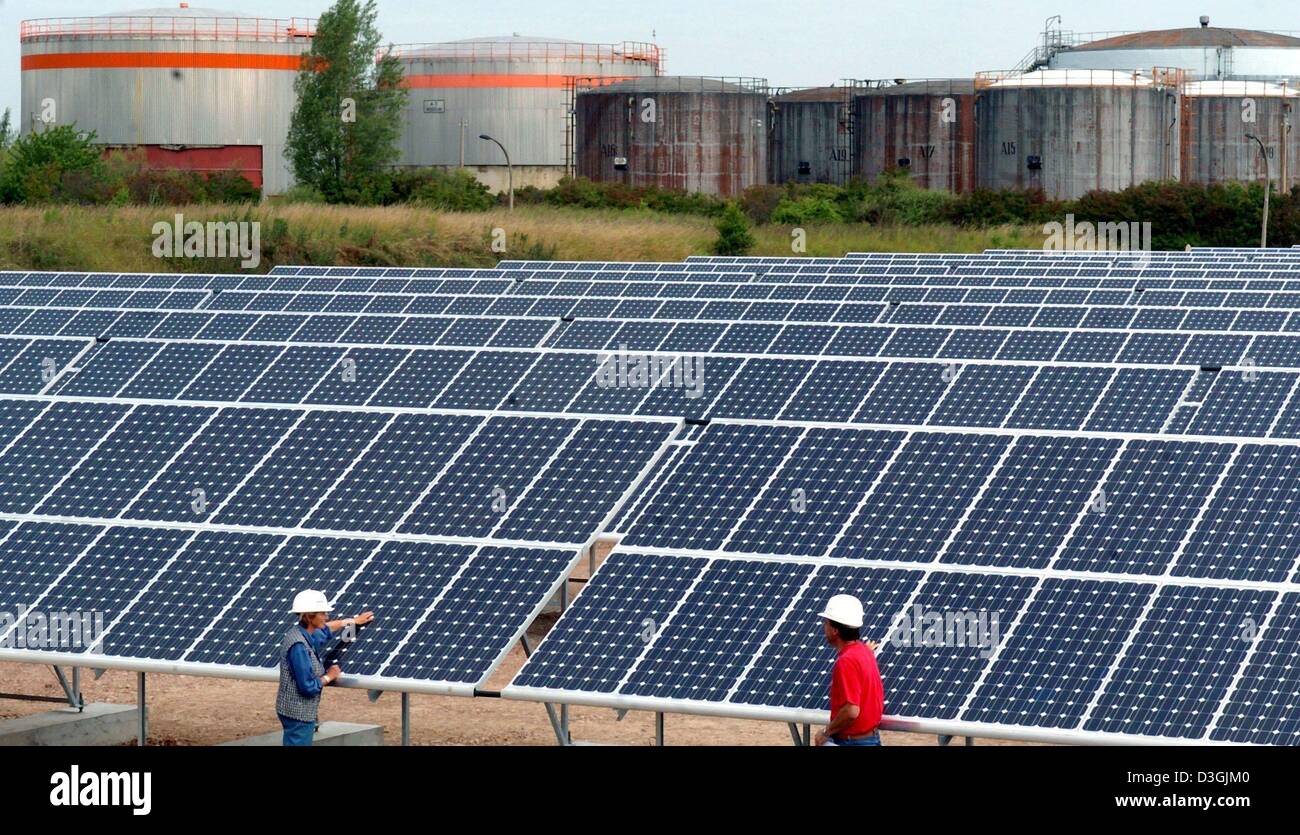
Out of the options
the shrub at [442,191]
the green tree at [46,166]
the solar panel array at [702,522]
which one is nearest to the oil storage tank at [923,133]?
the shrub at [442,191]

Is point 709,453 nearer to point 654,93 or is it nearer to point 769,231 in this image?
point 769,231

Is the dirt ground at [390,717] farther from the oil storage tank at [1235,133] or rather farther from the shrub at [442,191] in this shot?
the oil storage tank at [1235,133]

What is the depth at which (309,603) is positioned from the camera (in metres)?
13.1

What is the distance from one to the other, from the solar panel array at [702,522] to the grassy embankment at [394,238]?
36864 millimetres

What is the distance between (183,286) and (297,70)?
219 ft

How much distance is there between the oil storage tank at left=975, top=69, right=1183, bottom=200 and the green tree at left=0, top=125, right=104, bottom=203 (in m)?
45.2

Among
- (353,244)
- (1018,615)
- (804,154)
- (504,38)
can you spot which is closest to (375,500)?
(1018,615)

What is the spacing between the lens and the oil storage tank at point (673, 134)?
98.8m

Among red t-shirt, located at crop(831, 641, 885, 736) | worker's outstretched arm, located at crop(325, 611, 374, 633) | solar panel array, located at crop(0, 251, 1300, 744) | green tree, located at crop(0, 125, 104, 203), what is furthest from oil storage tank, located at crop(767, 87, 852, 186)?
red t-shirt, located at crop(831, 641, 885, 736)

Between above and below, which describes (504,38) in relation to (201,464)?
above

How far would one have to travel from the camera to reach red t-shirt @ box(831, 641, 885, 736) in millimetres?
11453

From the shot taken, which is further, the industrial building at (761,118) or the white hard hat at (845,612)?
the industrial building at (761,118)

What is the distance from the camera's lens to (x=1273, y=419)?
16547mm

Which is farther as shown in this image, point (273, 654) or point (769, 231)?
point (769, 231)
